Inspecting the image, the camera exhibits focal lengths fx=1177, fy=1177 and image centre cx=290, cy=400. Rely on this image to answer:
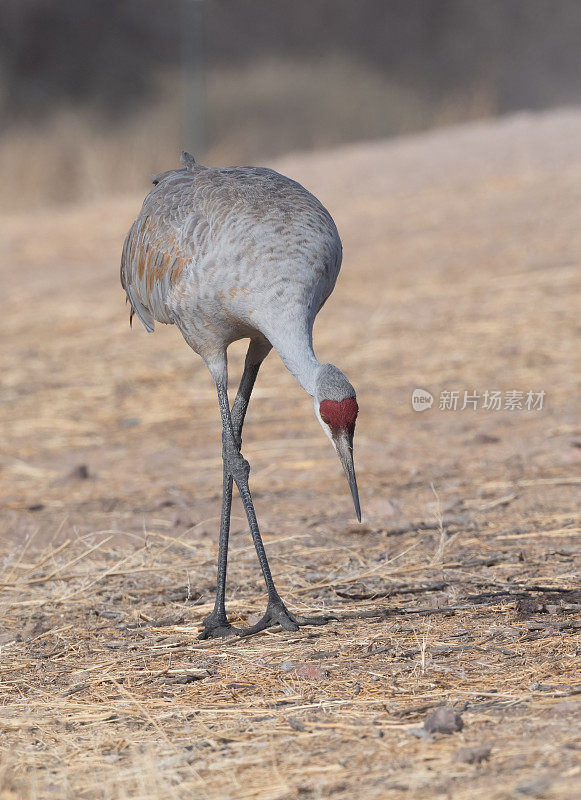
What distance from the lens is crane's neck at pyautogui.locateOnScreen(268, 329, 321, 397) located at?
368 centimetres

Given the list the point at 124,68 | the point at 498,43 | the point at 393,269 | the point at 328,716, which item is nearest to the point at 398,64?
the point at 498,43

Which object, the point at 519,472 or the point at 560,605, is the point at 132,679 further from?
the point at 519,472

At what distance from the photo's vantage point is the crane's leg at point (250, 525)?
405 cm

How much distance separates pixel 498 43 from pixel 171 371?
16.8 meters

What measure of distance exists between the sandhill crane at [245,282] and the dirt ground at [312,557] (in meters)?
0.45

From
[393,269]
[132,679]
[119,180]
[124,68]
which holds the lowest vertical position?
[132,679]

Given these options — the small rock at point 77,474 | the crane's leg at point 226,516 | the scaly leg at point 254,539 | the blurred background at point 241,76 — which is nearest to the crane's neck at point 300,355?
the scaly leg at point 254,539

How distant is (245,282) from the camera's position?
393 cm

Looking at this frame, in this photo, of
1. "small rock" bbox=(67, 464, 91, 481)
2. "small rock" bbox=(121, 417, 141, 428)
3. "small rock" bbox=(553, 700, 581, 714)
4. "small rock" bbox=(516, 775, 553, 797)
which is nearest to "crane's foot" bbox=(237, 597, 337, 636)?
"small rock" bbox=(553, 700, 581, 714)

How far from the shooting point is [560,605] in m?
3.95

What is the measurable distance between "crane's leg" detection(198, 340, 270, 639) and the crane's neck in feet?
2.00

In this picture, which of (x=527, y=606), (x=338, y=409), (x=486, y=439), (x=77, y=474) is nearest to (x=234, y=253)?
(x=338, y=409)

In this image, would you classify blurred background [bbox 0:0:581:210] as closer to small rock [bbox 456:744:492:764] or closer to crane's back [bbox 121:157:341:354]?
crane's back [bbox 121:157:341:354]

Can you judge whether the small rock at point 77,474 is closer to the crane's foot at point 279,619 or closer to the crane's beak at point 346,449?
the crane's foot at point 279,619
